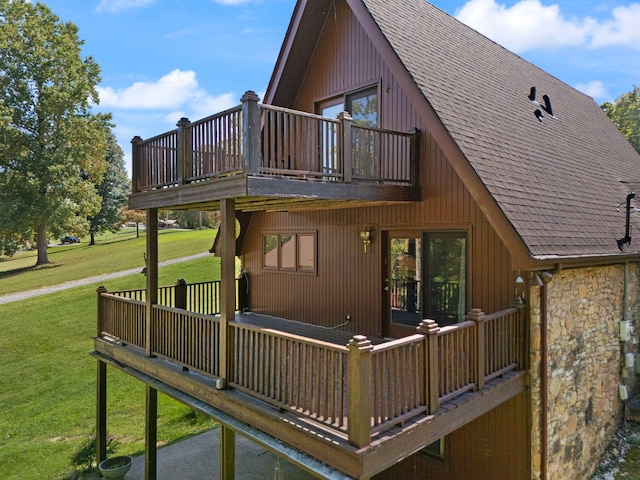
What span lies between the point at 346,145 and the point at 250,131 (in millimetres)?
1691

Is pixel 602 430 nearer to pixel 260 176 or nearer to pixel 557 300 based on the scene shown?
pixel 557 300

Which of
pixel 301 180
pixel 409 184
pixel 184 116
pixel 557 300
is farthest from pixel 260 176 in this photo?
pixel 557 300

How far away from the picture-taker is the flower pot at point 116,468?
834 cm

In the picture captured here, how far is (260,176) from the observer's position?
5.67 meters

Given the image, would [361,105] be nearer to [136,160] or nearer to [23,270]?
[136,160]

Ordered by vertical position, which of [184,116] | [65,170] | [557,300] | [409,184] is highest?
[65,170]

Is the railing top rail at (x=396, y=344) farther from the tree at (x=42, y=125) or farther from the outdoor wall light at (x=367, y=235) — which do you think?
the tree at (x=42, y=125)

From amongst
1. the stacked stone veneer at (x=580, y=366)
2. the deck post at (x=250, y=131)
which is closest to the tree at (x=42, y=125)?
the deck post at (x=250, y=131)

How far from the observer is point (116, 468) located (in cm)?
839

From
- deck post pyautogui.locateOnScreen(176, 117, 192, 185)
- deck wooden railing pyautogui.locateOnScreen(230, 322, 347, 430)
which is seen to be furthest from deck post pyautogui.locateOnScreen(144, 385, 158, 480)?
deck post pyautogui.locateOnScreen(176, 117, 192, 185)

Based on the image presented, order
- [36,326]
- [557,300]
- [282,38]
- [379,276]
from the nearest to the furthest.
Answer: [557,300]
[379,276]
[282,38]
[36,326]

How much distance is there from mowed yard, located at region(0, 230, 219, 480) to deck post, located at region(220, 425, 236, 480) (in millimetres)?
5207

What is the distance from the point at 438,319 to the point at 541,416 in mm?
2040

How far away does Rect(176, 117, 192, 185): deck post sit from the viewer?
6695mm
